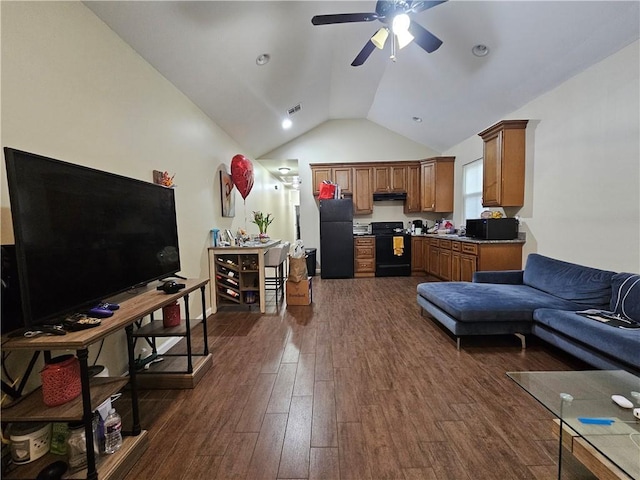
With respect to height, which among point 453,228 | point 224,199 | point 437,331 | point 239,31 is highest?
point 239,31

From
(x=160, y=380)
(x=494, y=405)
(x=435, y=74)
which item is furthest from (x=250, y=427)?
(x=435, y=74)

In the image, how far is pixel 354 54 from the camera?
4.04 m

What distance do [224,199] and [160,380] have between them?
106 inches

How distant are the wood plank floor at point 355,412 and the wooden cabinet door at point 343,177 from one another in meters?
3.88

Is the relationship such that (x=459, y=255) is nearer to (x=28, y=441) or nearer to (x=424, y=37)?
(x=424, y=37)

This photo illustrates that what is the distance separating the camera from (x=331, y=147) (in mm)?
6547

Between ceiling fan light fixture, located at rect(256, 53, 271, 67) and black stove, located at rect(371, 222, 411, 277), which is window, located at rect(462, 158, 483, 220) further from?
ceiling fan light fixture, located at rect(256, 53, 271, 67)

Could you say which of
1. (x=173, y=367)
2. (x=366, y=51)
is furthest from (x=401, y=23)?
(x=173, y=367)

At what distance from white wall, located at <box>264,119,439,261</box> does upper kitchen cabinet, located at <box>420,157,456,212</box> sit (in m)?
0.50

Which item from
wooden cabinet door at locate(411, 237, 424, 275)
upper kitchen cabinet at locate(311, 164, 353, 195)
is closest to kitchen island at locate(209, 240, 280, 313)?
upper kitchen cabinet at locate(311, 164, 353, 195)

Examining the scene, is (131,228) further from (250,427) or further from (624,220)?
(624,220)

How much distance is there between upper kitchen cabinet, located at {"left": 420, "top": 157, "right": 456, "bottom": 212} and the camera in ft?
19.9

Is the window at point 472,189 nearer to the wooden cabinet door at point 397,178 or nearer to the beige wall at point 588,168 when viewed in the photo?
the beige wall at point 588,168

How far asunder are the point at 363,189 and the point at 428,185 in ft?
4.50
